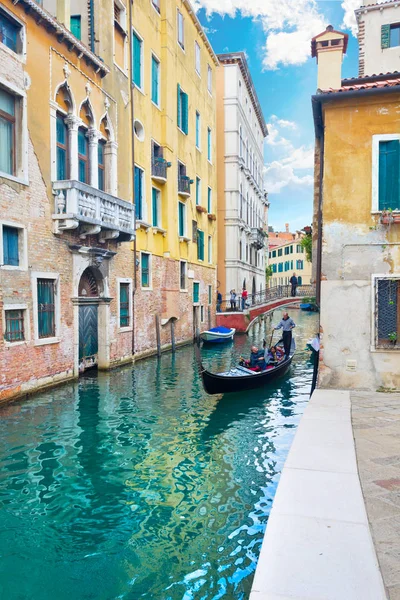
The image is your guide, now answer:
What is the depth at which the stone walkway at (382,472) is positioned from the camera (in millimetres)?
2831

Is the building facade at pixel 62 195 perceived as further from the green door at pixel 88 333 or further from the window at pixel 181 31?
the window at pixel 181 31

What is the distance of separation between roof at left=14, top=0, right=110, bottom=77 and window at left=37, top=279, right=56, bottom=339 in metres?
4.91

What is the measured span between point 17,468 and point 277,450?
10.5 ft

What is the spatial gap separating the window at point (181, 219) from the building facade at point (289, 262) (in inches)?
1230

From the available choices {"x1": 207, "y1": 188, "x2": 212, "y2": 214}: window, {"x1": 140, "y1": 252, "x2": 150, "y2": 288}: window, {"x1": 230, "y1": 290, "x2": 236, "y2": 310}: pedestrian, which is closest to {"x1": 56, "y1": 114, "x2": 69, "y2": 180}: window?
{"x1": 140, "y1": 252, "x2": 150, "y2": 288}: window

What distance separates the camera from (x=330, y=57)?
1023 centimetres

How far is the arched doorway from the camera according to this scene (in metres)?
11.4

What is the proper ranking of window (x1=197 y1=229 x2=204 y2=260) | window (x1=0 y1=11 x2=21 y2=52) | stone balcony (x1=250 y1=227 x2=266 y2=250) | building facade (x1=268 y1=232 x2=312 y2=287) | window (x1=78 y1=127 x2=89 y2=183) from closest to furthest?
window (x1=0 y1=11 x2=21 y2=52), window (x1=78 y1=127 x2=89 y2=183), window (x1=197 y1=229 x2=204 y2=260), stone balcony (x1=250 y1=227 x2=266 y2=250), building facade (x1=268 y1=232 x2=312 y2=287)

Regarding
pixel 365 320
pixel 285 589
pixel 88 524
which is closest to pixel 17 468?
pixel 88 524

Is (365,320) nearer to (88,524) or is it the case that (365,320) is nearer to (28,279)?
(88,524)

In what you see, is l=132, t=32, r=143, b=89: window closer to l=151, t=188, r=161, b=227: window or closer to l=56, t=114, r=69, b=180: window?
l=151, t=188, r=161, b=227: window

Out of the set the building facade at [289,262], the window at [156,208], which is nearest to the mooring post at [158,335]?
the window at [156,208]

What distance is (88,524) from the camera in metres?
4.40

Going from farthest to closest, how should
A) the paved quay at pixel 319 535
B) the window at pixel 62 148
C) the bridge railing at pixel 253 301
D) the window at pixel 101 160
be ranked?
the bridge railing at pixel 253 301 < the window at pixel 101 160 < the window at pixel 62 148 < the paved quay at pixel 319 535
